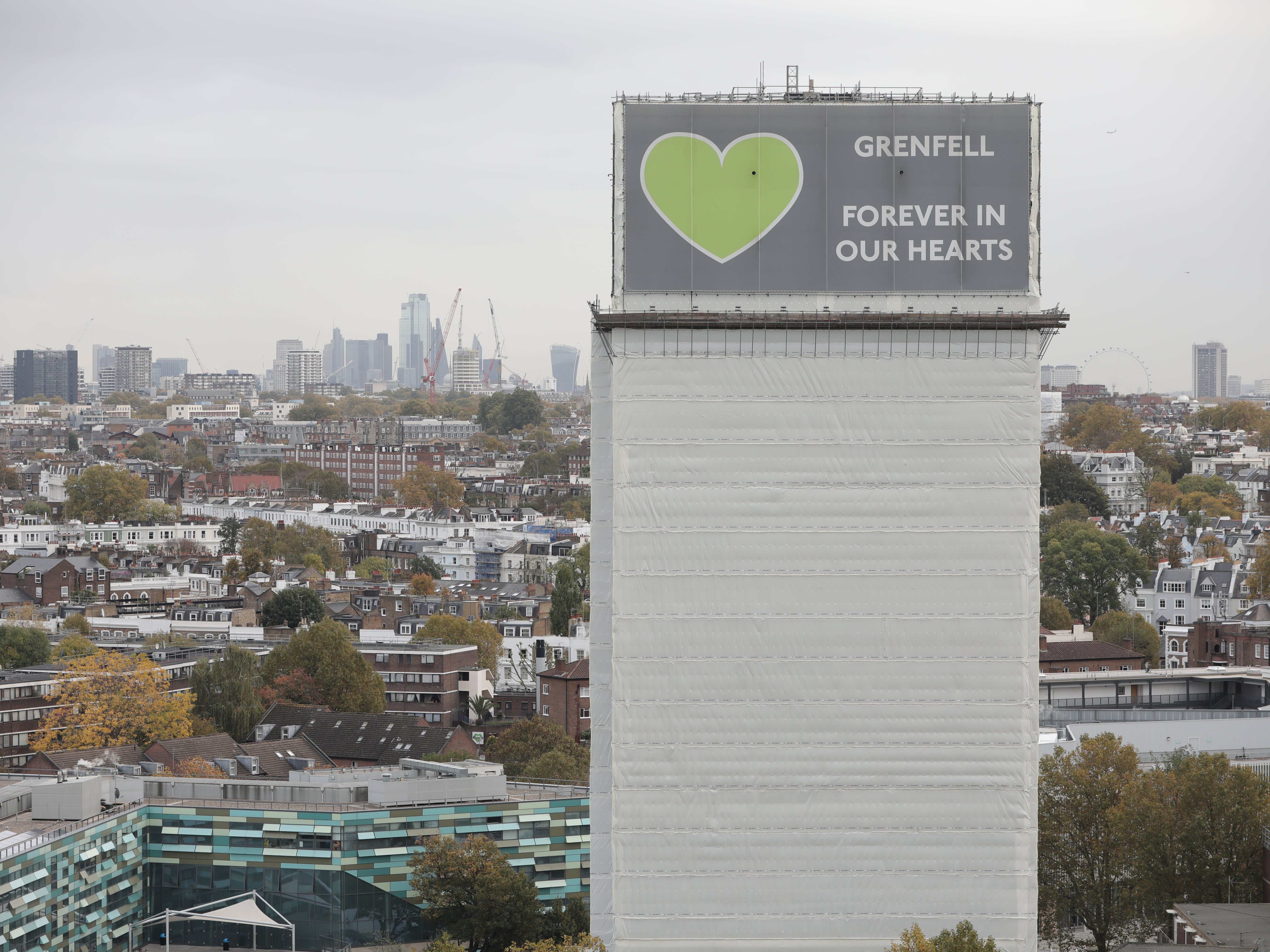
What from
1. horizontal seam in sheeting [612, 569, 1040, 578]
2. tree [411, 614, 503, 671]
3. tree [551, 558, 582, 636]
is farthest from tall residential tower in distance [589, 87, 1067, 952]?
tree [551, 558, 582, 636]

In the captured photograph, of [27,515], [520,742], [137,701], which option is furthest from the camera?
[27,515]

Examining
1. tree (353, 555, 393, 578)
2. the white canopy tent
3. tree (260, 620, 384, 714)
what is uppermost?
tree (353, 555, 393, 578)

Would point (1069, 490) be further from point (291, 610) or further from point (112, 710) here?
point (112, 710)

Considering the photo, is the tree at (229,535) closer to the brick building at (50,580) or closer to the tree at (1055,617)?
the brick building at (50,580)

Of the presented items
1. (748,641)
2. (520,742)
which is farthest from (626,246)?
(520,742)

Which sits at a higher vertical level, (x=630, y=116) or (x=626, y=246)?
(x=630, y=116)

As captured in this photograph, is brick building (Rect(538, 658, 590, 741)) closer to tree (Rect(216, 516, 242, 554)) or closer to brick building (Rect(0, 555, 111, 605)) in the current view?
brick building (Rect(0, 555, 111, 605))

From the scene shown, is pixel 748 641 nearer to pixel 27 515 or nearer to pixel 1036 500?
pixel 1036 500
